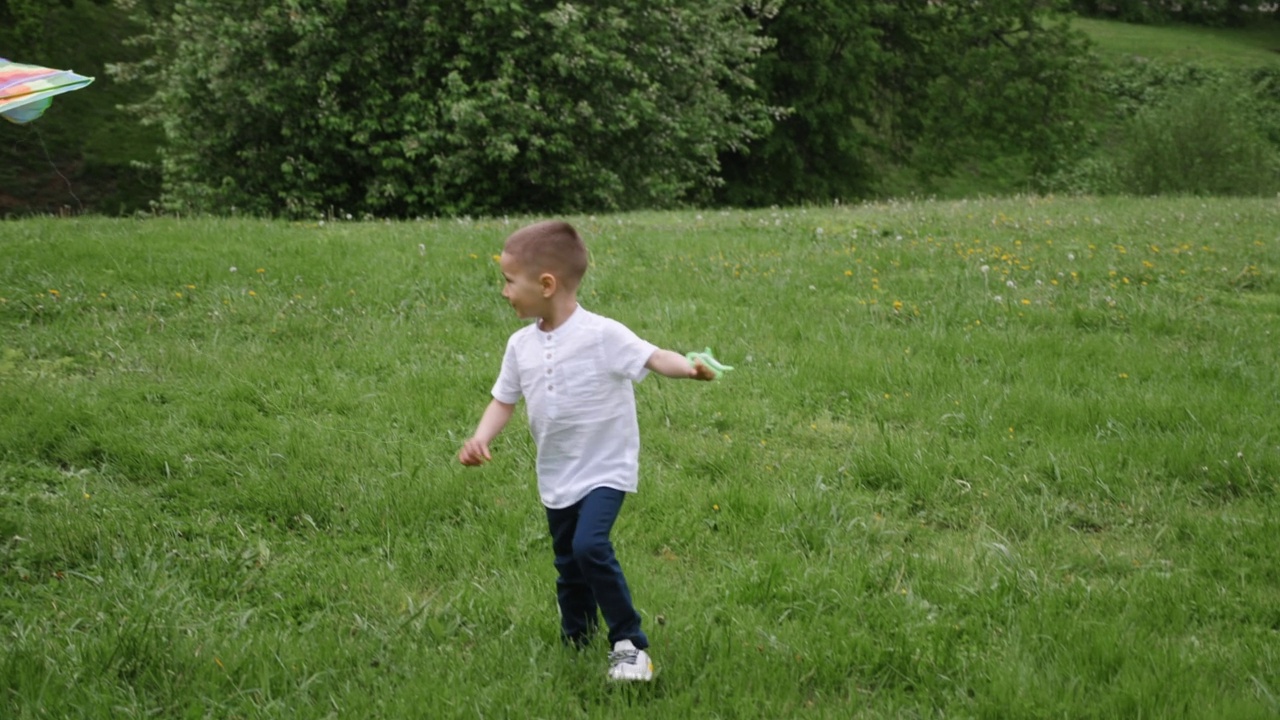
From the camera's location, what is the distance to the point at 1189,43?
175 ft

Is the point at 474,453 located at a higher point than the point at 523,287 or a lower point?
lower

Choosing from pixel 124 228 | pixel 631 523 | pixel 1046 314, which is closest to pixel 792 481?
pixel 631 523

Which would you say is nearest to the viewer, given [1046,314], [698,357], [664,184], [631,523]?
[698,357]

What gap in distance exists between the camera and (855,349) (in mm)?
8055

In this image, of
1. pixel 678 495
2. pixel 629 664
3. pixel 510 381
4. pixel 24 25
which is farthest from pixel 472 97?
pixel 629 664

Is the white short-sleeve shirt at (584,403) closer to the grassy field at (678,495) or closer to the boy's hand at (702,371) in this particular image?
the boy's hand at (702,371)

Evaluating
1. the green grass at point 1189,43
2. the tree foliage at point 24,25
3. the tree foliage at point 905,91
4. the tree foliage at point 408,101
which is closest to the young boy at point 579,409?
the tree foliage at point 408,101

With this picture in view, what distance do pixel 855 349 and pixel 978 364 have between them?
890mm

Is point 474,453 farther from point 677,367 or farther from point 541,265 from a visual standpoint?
point 677,367

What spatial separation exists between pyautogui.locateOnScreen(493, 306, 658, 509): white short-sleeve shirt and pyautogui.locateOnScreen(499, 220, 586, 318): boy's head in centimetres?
14

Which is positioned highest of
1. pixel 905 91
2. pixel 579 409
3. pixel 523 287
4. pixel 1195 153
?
pixel 523 287

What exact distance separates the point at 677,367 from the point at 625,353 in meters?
0.25

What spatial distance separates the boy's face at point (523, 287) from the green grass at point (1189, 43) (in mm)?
47177

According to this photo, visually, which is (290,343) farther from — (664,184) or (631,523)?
(664,184)
